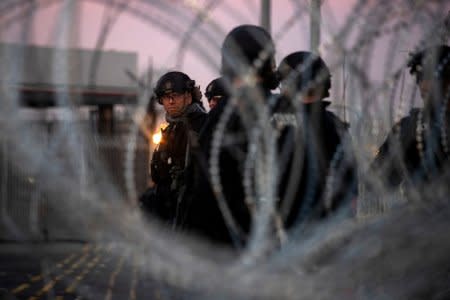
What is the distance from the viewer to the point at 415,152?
6.15 meters

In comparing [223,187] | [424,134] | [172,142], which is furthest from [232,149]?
[172,142]

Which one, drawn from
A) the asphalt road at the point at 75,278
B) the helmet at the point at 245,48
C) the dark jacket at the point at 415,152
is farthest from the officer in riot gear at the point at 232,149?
the dark jacket at the point at 415,152

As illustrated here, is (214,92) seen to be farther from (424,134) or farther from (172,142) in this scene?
(424,134)

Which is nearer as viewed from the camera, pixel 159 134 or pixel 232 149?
Result: pixel 232 149

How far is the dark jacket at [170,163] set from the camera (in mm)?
7375

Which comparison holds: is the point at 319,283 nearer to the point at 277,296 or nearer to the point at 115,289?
the point at 277,296

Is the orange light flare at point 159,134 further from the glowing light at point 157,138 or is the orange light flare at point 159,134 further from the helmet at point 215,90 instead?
the helmet at point 215,90

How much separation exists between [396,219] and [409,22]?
95 centimetres

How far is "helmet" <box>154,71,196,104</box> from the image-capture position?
7660mm

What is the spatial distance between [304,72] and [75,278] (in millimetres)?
6004

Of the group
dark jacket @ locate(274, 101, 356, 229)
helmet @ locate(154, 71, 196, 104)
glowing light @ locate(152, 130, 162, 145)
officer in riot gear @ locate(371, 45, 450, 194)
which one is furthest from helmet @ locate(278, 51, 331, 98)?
glowing light @ locate(152, 130, 162, 145)

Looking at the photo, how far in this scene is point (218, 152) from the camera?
495cm

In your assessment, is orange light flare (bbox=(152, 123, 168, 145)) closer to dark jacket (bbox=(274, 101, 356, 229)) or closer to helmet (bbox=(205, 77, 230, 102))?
helmet (bbox=(205, 77, 230, 102))

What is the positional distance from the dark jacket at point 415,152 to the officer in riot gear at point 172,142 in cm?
145
